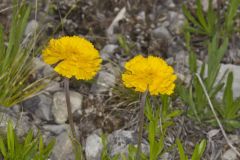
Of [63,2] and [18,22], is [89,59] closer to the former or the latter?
[18,22]

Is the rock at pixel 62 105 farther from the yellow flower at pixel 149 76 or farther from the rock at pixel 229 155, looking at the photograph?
the yellow flower at pixel 149 76

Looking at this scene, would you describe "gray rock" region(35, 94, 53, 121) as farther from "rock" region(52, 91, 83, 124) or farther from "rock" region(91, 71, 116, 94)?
"rock" region(91, 71, 116, 94)

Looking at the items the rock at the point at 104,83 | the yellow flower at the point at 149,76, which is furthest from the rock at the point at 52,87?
the yellow flower at the point at 149,76

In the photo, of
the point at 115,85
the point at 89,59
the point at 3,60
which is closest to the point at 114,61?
the point at 115,85

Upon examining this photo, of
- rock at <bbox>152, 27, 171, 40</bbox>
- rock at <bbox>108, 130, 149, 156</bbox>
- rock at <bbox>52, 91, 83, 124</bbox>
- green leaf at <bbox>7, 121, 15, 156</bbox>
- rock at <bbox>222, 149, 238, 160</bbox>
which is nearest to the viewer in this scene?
green leaf at <bbox>7, 121, 15, 156</bbox>

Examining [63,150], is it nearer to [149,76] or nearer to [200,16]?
[149,76]

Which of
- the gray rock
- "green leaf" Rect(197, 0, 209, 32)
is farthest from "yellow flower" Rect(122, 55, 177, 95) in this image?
"green leaf" Rect(197, 0, 209, 32)
